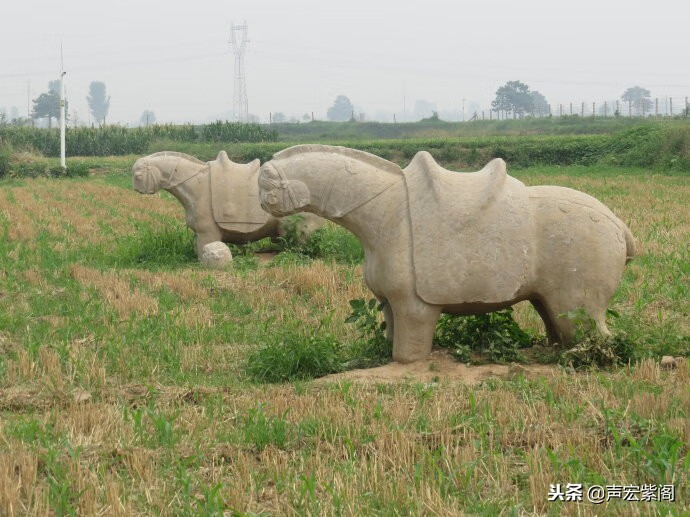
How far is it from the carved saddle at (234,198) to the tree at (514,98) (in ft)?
321

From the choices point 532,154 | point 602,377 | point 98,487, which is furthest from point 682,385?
point 532,154

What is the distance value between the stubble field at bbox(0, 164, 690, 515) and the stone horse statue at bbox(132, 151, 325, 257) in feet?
8.87

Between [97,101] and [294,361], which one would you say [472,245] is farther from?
[97,101]

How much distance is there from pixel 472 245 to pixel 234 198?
6497mm

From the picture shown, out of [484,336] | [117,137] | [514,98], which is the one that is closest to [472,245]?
[484,336]

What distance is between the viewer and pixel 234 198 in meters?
12.3

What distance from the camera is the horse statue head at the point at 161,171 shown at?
12.0m

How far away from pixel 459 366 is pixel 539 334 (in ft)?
4.51

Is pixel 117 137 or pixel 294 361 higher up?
pixel 117 137

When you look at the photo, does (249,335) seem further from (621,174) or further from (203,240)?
(621,174)

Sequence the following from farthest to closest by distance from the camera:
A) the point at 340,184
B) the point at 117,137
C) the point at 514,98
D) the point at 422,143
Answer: the point at 514,98, the point at 117,137, the point at 422,143, the point at 340,184

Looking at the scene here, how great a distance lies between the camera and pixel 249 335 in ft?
25.6

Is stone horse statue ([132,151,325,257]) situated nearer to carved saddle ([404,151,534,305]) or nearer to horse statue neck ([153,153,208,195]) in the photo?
horse statue neck ([153,153,208,195])

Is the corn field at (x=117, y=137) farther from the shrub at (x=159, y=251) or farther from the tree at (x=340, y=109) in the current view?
the tree at (x=340, y=109)
